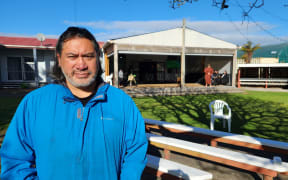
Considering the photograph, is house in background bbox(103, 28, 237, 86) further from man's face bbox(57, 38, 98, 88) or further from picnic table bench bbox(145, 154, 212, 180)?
man's face bbox(57, 38, 98, 88)

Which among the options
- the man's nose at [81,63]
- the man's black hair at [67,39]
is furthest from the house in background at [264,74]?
the man's nose at [81,63]

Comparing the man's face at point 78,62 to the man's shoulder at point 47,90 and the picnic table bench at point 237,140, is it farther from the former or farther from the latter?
the picnic table bench at point 237,140

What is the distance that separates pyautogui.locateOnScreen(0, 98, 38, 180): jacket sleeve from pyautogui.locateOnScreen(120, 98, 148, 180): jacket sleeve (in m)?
0.69

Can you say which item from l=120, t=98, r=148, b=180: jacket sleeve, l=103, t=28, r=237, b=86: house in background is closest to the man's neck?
l=120, t=98, r=148, b=180: jacket sleeve

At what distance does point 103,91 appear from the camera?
1496mm

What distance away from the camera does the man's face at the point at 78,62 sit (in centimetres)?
152

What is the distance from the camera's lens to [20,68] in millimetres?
16984

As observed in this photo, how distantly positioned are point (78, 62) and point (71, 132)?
0.55 m

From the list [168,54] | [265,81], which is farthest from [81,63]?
[265,81]

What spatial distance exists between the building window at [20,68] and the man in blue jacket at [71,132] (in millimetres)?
18305

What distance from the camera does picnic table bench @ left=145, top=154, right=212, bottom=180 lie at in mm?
2430

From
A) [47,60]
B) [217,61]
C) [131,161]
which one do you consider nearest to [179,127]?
[131,161]

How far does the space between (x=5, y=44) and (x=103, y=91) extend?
17571mm

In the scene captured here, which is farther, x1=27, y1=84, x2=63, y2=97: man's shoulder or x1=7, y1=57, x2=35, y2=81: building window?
x1=7, y1=57, x2=35, y2=81: building window
